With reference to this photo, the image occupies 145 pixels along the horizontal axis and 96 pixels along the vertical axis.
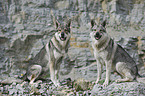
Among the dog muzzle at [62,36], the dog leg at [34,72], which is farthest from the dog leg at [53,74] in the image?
the dog muzzle at [62,36]

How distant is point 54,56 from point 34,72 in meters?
0.67

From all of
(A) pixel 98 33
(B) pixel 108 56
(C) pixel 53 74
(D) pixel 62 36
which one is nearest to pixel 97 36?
(A) pixel 98 33

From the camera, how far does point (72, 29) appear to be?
261 inches

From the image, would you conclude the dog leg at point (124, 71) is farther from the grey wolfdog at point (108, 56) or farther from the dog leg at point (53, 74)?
the dog leg at point (53, 74)

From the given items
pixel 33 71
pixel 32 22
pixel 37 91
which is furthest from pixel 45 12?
pixel 37 91

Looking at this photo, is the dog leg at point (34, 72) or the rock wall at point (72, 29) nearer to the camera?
the dog leg at point (34, 72)

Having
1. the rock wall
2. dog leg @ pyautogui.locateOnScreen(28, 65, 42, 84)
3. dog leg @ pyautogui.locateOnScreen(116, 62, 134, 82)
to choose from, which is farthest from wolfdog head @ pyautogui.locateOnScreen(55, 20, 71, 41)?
the rock wall

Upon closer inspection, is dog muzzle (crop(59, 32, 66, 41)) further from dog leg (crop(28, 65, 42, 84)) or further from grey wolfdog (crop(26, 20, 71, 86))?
dog leg (crop(28, 65, 42, 84))

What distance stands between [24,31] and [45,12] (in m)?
1.16

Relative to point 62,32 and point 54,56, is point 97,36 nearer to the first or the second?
point 62,32

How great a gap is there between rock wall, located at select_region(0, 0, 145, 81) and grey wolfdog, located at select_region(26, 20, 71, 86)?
223 centimetres

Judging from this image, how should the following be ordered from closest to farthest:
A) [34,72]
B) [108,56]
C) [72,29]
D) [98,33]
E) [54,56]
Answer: [98,33] < [108,56] < [54,56] < [34,72] < [72,29]

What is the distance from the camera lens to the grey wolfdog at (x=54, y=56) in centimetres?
385

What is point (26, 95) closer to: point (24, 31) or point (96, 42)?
point (96, 42)
